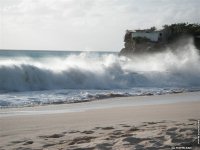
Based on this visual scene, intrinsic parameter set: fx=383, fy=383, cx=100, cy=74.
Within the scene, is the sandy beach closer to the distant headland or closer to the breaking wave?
the breaking wave

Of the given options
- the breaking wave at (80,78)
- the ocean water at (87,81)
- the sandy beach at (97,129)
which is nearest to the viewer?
the sandy beach at (97,129)

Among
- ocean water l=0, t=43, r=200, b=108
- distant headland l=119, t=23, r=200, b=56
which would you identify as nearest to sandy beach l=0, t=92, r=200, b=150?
ocean water l=0, t=43, r=200, b=108

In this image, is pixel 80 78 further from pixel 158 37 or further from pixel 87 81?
pixel 158 37

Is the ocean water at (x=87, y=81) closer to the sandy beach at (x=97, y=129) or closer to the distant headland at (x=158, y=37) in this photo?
the sandy beach at (x=97, y=129)

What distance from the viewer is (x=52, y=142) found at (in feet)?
17.7

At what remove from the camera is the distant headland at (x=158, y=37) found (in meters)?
51.8

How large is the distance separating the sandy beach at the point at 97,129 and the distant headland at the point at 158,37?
1617 inches

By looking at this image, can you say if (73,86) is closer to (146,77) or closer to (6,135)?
(146,77)

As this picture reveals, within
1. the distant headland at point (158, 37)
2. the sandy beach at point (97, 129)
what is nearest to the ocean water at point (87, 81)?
the sandy beach at point (97, 129)

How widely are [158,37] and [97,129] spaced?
169ft

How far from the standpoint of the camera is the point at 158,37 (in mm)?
56750

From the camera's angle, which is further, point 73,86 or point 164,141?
point 73,86

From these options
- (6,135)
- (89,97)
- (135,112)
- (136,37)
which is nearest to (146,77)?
(89,97)

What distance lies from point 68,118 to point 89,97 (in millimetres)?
5399
